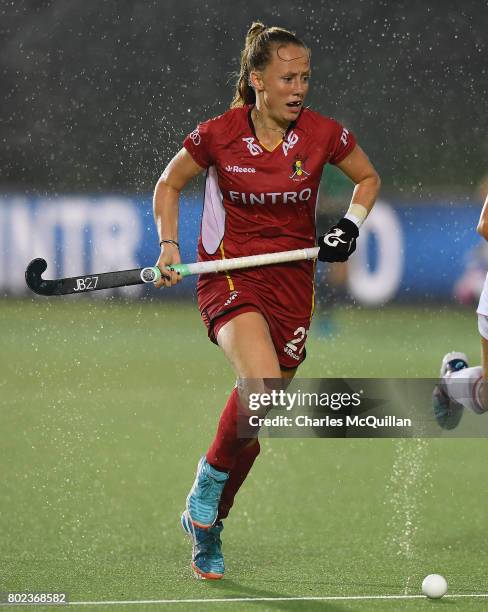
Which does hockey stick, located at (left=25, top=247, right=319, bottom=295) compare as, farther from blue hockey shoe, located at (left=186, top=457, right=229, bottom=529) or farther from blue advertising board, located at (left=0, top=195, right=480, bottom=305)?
blue advertising board, located at (left=0, top=195, right=480, bottom=305)

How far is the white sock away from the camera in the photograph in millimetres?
4984

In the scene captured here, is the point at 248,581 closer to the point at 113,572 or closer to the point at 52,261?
the point at 113,572

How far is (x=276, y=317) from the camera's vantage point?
4.02m

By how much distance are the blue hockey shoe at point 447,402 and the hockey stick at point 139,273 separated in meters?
1.61

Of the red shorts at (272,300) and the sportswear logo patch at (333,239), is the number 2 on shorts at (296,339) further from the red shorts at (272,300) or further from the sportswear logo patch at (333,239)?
the sportswear logo patch at (333,239)

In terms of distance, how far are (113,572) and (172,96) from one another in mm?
9601

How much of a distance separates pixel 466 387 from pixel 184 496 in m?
1.23

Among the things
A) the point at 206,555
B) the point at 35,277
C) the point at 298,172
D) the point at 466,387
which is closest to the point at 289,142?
the point at 298,172

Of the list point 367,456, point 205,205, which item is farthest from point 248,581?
point 367,456

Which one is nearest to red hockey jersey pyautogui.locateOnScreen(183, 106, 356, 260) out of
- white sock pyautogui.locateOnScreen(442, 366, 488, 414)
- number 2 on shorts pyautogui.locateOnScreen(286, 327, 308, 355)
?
number 2 on shorts pyautogui.locateOnScreen(286, 327, 308, 355)

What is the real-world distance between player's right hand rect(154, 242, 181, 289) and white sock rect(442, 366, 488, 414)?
5.32 ft

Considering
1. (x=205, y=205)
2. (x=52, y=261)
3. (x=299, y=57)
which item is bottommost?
(x=52, y=261)

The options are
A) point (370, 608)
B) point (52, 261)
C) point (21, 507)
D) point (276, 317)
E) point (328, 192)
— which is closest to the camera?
point (370, 608)

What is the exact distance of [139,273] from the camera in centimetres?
387
